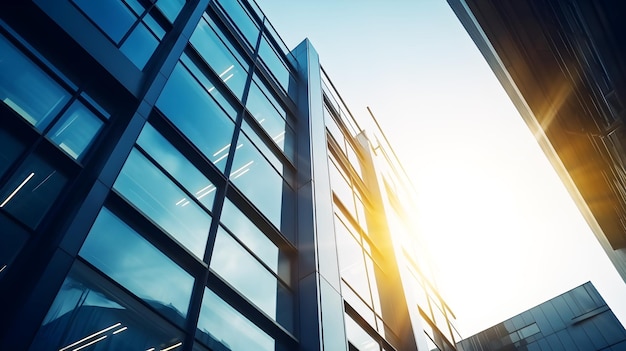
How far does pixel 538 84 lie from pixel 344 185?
11.0 m

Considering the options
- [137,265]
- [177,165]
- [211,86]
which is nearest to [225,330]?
[137,265]

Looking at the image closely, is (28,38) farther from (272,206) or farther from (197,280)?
(272,206)

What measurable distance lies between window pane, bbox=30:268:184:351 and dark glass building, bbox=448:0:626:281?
308 inches

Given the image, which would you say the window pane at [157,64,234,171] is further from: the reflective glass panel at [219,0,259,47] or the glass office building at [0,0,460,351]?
the reflective glass panel at [219,0,259,47]

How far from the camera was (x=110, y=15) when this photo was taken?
845 centimetres

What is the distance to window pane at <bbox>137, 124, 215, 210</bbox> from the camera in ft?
26.0

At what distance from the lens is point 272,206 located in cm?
1123

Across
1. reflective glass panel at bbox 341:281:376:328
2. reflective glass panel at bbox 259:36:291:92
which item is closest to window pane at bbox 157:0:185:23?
reflective glass panel at bbox 259:36:291:92

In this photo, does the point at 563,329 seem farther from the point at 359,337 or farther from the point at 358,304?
the point at 359,337

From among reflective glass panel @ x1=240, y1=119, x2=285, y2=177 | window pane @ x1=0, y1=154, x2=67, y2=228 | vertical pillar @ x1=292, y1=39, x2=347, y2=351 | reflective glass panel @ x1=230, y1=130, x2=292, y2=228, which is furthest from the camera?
reflective glass panel @ x1=240, y1=119, x2=285, y2=177

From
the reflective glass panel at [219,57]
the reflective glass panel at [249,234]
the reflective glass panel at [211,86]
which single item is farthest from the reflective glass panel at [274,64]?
the reflective glass panel at [249,234]

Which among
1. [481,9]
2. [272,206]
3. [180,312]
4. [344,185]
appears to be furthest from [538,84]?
[344,185]

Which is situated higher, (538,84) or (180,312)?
(538,84)

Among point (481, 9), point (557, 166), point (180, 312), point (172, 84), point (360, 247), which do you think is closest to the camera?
point (180, 312)
